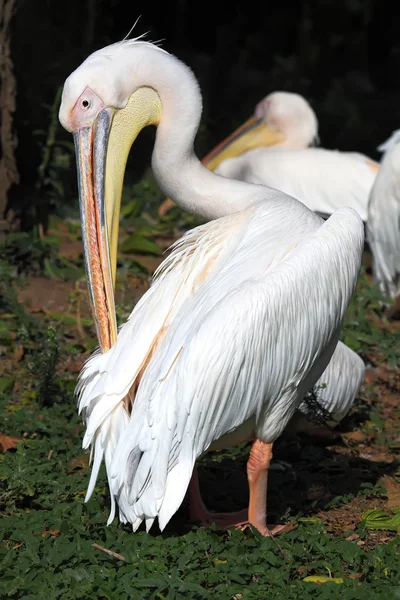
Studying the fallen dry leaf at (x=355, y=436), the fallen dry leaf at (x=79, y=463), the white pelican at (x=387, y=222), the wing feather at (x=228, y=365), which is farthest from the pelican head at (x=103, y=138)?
A: the white pelican at (x=387, y=222)

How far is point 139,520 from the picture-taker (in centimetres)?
311

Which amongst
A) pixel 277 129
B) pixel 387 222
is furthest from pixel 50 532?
pixel 277 129

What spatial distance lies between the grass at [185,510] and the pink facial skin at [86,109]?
1.27 meters

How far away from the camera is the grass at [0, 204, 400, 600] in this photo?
3.01 meters

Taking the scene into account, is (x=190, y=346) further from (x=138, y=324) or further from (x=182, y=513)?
(x=182, y=513)

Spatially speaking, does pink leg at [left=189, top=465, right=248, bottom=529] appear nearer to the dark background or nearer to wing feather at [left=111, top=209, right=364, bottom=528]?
wing feather at [left=111, top=209, right=364, bottom=528]

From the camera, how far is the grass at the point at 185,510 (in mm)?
3006

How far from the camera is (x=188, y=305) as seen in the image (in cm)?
338

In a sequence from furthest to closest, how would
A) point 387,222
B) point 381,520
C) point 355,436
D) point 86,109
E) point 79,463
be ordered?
point 387,222 → point 355,436 → point 79,463 → point 381,520 → point 86,109

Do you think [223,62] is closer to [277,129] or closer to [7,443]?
[277,129]

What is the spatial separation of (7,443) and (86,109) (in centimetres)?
149

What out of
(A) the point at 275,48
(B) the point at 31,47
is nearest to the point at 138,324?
(B) the point at 31,47

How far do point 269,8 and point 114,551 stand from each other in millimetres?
12945

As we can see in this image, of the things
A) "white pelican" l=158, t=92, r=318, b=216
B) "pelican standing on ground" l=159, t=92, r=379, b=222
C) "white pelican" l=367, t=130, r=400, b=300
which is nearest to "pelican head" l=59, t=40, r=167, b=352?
"white pelican" l=367, t=130, r=400, b=300
